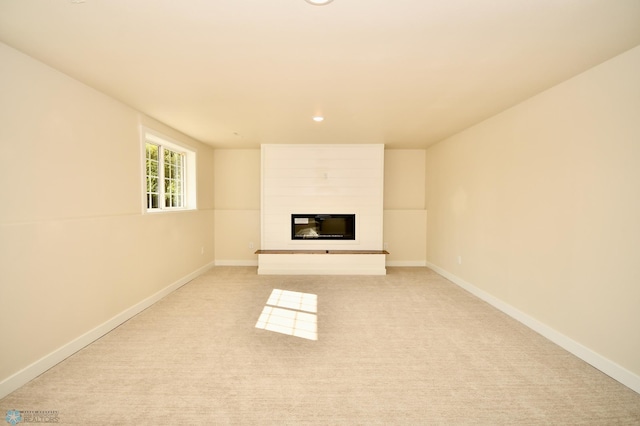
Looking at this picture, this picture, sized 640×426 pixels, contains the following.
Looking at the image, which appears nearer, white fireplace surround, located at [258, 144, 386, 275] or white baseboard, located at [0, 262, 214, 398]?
white baseboard, located at [0, 262, 214, 398]

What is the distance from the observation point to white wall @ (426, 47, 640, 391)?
7.05ft

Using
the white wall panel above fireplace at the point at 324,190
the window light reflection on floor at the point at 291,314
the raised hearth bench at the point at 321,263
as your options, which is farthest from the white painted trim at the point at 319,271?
the window light reflection on floor at the point at 291,314

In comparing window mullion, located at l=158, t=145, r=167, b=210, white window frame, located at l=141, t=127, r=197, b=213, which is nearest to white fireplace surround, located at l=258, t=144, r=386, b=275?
white window frame, located at l=141, t=127, r=197, b=213

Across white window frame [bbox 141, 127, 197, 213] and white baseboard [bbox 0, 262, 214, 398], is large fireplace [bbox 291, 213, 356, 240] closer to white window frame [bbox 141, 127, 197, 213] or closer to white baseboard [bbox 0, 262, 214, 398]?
white window frame [bbox 141, 127, 197, 213]

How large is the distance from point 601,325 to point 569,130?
169cm

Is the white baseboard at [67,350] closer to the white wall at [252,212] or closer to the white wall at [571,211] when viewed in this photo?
the white wall at [252,212]

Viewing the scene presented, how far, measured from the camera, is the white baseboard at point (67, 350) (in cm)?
204

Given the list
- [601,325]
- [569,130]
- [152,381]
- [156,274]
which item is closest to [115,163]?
[156,274]

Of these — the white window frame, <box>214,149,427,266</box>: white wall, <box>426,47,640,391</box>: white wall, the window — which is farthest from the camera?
<box>214,149,427,266</box>: white wall

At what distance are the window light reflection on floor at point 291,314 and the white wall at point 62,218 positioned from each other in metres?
1.59

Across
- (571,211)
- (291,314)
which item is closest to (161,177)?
(291,314)

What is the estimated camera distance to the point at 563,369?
231cm

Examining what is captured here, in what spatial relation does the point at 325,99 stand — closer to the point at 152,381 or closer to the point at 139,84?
the point at 139,84

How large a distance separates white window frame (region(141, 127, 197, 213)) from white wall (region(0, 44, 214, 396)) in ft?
0.30
